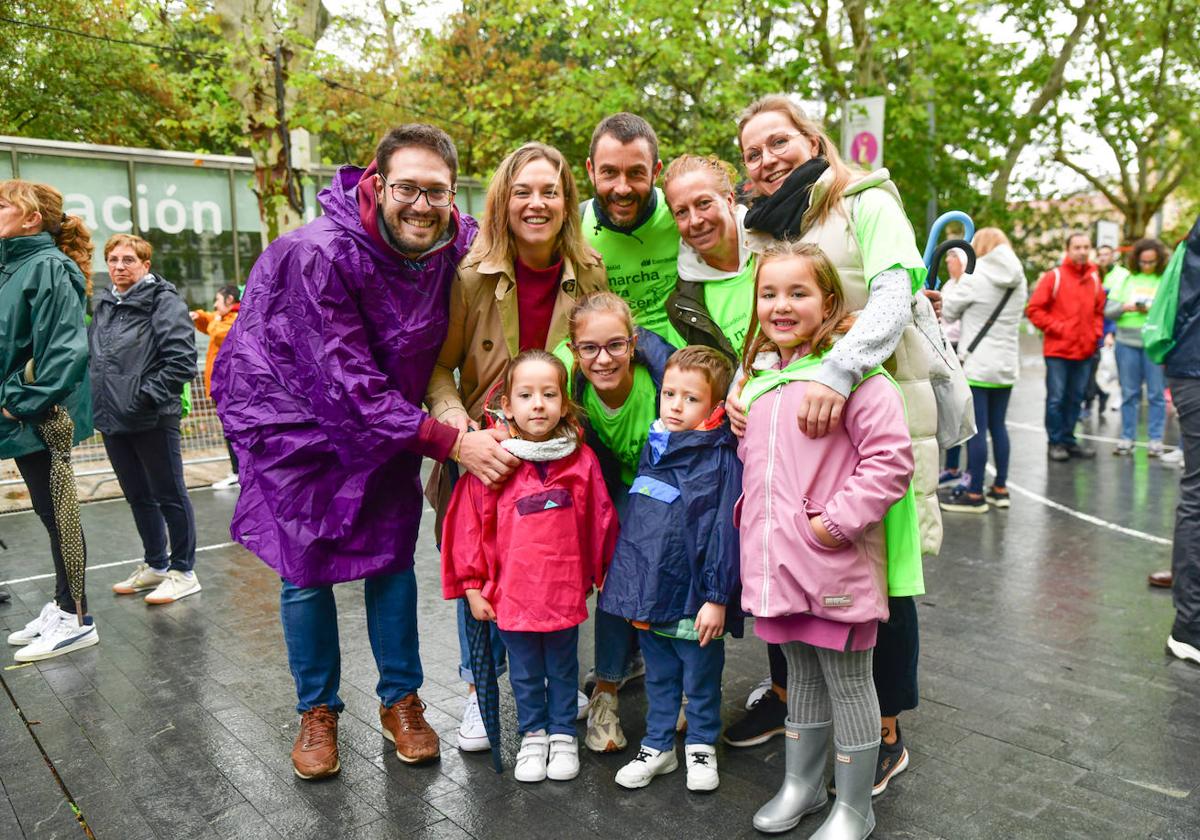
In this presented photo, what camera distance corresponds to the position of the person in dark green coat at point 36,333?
14.5 feet

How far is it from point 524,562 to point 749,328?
1.06 m

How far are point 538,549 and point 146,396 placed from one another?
10.2ft

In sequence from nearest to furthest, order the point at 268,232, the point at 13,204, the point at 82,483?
the point at 13,204 < the point at 82,483 < the point at 268,232

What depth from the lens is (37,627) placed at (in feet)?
15.7

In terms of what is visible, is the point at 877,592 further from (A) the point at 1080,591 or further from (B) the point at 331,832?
(A) the point at 1080,591

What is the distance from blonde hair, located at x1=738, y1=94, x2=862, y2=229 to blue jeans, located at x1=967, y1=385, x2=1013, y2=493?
4.75m

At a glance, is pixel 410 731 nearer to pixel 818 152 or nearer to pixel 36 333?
pixel 818 152

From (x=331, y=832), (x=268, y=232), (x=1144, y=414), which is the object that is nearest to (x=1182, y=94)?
(x=1144, y=414)

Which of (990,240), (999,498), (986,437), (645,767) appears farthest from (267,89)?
(645,767)

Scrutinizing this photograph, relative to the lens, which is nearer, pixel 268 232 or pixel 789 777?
pixel 789 777

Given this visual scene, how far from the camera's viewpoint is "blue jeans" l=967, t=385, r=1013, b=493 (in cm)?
741

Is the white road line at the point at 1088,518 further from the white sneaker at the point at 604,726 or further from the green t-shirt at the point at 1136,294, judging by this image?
the white sneaker at the point at 604,726

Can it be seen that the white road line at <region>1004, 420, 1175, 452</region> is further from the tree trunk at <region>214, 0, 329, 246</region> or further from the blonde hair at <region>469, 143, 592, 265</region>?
the blonde hair at <region>469, 143, 592, 265</region>

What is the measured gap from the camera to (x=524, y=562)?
3.17 meters
